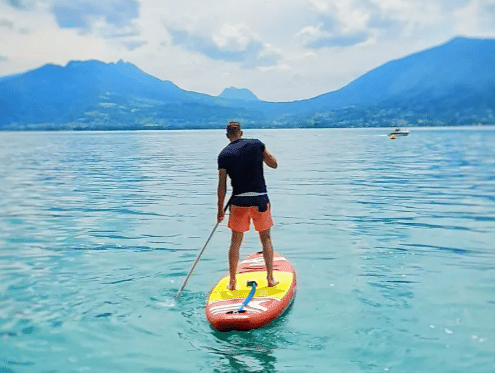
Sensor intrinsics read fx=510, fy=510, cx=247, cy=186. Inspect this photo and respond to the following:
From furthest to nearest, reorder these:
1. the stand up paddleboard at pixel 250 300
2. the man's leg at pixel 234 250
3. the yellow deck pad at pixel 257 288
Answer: the man's leg at pixel 234 250, the yellow deck pad at pixel 257 288, the stand up paddleboard at pixel 250 300

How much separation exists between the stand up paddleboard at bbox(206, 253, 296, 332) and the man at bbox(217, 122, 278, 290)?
0.35 m

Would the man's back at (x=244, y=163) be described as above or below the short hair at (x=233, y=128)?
below

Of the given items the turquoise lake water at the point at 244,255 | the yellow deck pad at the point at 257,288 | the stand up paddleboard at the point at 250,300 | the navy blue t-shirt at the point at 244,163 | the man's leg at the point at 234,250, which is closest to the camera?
the turquoise lake water at the point at 244,255

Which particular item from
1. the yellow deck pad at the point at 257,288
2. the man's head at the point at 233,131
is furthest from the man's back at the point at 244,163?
the yellow deck pad at the point at 257,288

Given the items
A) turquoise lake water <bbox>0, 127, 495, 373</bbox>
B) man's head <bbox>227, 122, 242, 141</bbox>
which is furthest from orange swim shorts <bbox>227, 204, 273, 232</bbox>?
turquoise lake water <bbox>0, 127, 495, 373</bbox>

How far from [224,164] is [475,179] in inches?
926

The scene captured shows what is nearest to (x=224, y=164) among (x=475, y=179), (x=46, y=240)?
(x=46, y=240)

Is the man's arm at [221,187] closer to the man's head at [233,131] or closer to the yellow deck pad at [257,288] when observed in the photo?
the man's head at [233,131]

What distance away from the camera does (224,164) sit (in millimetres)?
8148

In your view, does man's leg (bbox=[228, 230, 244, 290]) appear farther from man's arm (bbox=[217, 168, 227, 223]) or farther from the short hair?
the short hair

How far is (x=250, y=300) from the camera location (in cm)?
792

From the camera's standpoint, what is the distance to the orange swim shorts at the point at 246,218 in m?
8.24

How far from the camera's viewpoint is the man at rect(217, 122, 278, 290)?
26.5 feet

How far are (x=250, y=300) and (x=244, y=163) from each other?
2144 mm
